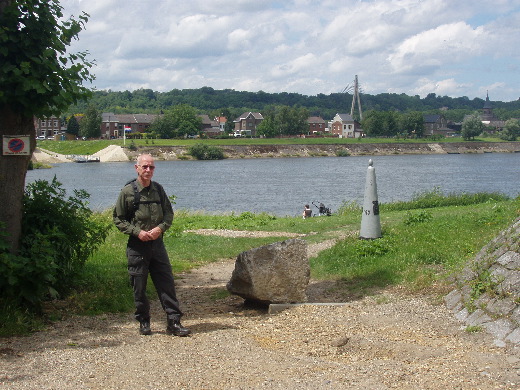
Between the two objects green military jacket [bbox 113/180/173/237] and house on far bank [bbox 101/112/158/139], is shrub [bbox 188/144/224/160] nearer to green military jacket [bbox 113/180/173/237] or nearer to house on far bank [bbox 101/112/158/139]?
house on far bank [bbox 101/112/158/139]

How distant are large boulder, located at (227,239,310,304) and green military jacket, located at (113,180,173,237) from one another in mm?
1594

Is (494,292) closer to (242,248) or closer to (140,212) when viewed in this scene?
(140,212)

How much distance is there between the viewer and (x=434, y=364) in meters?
6.46

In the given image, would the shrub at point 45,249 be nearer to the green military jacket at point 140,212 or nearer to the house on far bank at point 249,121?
the green military jacket at point 140,212

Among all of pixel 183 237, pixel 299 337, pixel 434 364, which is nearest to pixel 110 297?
pixel 299 337

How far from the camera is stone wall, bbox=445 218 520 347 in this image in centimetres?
708

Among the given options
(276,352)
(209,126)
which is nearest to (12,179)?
(276,352)

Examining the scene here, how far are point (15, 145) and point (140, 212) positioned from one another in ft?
6.27

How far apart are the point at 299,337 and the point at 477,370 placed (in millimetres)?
2112

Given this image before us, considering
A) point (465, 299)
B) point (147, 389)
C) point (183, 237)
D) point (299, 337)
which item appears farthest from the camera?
point (183, 237)

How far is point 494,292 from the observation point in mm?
7656

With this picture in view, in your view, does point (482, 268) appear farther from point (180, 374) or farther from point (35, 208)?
point (35, 208)

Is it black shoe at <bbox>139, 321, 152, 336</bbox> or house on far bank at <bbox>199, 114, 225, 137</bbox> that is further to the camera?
house on far bank at <bbox>199, 114, 225, 137</bbox>

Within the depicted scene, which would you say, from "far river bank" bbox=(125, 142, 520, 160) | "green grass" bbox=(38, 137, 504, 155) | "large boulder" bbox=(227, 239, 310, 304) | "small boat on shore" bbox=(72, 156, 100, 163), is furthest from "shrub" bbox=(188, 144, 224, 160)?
"large boulder" bbox=(227, 239, 310, 304)
